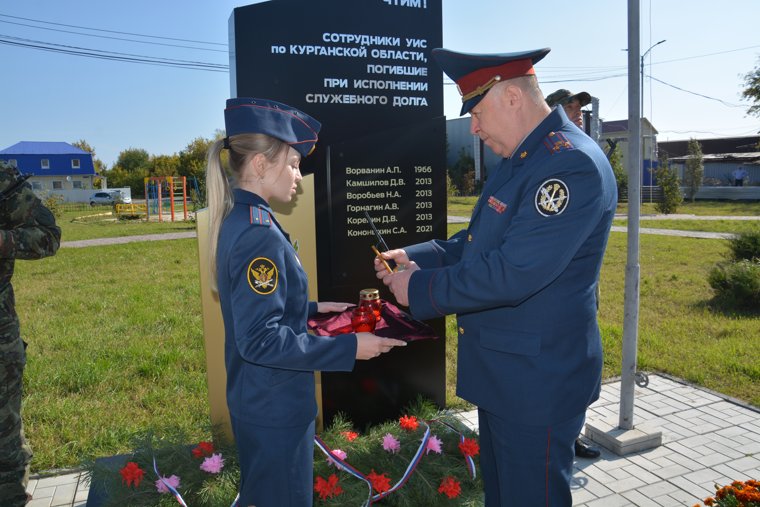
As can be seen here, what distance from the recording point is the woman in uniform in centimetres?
180

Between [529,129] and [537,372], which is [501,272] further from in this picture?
[529,129]

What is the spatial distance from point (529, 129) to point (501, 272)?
58 cm

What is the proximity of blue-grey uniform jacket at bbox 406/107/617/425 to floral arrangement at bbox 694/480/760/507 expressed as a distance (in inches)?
29.7

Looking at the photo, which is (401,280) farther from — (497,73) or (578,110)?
(578,110)

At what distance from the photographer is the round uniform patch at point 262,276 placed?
1782 millimetres

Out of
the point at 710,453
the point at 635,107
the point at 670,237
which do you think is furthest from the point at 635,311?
the point at 670,237

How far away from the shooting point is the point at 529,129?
6.81ft

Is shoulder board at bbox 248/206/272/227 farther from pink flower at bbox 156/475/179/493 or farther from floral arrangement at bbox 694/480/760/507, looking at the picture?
floral arrangement at bbox 694/480/760/507

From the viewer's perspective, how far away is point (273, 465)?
1920 millimetres

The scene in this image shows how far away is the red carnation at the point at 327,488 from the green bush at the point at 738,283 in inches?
258

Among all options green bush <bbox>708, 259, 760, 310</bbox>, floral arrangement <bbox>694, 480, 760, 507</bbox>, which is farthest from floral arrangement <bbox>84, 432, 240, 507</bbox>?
green bush <bbox>708, 259, 760, 310</bbox>

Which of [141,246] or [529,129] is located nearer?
[529,129]

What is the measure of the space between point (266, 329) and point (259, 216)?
0.40 meters

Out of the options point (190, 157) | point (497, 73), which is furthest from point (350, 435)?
point (190, 157)
